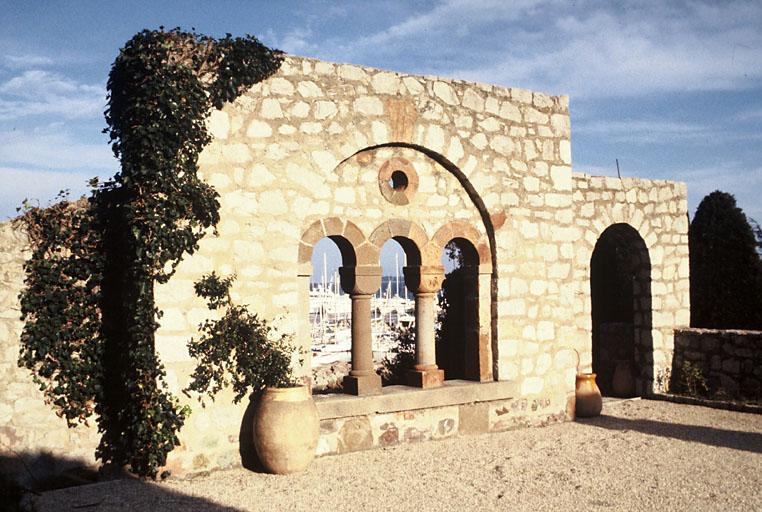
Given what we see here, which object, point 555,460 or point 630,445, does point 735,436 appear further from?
point 555,460

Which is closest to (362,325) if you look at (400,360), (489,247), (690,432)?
(489,247)

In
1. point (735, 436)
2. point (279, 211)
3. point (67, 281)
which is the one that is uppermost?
point (279, 211)

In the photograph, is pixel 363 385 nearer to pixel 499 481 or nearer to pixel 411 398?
pixel 411 398

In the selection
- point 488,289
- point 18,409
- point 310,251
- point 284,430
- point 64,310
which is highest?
point 310,251

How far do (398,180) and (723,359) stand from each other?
5374 mm

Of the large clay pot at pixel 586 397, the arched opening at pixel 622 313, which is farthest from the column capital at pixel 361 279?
the arched opening at pixel 622 313

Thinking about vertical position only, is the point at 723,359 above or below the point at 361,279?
below

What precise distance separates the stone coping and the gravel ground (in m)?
0.38

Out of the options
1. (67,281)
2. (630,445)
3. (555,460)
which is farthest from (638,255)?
(67,281)

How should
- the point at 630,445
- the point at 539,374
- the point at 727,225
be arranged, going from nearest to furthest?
1. the point at 630,445
2. the point at 539,374
3. the point at 727,225

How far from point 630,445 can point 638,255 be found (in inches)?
166

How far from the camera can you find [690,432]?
765 centimetres

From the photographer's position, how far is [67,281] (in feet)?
21.4

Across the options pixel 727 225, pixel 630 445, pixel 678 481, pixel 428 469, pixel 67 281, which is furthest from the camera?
pixel 727 225
